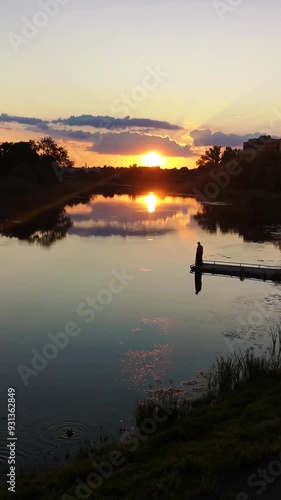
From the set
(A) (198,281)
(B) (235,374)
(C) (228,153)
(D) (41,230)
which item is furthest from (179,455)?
(C) (228,153)

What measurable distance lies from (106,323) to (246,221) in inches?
2176

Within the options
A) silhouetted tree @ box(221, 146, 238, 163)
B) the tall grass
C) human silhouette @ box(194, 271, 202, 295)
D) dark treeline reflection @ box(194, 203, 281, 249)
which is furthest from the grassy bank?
silhouetted tree @ box(221, 146, 238, 163)

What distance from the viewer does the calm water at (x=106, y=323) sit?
1605 cm

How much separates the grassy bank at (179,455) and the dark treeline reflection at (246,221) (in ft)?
133

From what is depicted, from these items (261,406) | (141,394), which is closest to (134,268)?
(141,394)

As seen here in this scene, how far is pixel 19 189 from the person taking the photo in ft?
384

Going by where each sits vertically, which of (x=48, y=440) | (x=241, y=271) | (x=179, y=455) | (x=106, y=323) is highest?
(x=241, y=271)

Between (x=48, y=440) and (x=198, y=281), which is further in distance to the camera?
(x=198, y=281)

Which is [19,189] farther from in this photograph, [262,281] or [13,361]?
[13,361]

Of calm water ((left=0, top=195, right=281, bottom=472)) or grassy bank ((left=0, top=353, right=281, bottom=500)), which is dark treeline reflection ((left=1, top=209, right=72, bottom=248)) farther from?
grassy bank ((left=0, top=353, right=281, bottom=500))

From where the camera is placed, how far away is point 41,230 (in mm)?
63500

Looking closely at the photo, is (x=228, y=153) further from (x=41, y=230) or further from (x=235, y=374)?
(x=235, y=374)

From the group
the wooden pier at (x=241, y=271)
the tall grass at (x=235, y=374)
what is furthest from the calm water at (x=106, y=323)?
the tall grass at (x=235, y=374)

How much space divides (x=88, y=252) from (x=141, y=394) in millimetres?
30056
